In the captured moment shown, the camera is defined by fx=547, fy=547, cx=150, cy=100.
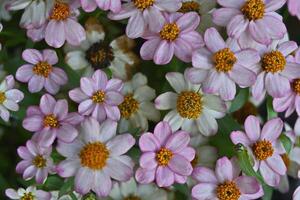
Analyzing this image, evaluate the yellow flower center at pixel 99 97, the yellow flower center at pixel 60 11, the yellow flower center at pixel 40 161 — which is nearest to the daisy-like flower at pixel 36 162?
the yellow flower center at pixel 40 161

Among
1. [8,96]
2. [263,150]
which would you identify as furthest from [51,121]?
[263,150]

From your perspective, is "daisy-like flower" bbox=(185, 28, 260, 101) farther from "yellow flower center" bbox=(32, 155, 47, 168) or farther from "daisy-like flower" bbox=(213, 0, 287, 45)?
"yellow flower center" bbox=(32, 155, 47, 168)

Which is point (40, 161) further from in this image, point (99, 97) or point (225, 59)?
point (225, 59)

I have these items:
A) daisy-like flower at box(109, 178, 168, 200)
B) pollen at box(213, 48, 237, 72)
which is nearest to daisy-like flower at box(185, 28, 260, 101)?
pollen at box(213, 48, 237, 72)

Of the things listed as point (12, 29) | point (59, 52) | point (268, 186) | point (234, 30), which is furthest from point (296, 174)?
point (12, 29)

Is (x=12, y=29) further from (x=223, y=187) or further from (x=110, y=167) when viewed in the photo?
(x=223, y=187)
